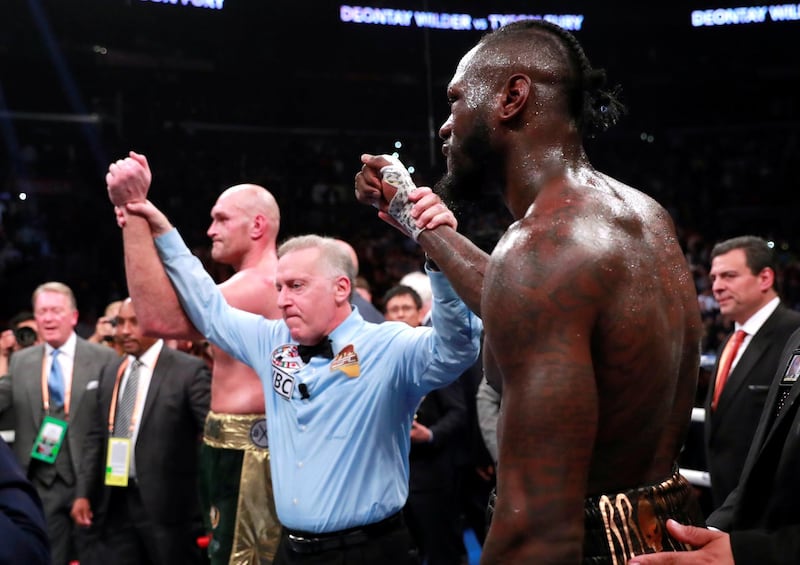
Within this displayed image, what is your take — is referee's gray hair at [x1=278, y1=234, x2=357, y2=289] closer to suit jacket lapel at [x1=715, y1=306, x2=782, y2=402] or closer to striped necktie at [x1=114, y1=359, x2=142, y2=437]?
suit jacket lapel at [x1=715, y1=306, x2=782, y2=402]

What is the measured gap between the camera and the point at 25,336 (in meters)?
5.96

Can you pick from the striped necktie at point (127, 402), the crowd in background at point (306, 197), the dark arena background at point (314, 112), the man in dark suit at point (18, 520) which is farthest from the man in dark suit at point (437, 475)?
the dark arena background at point (314, 112)

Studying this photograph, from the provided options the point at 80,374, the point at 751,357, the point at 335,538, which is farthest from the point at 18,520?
the point at 80,374

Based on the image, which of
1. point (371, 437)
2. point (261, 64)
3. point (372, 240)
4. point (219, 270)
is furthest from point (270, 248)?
point (261, 64)

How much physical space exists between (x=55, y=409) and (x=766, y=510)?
3936 millimetres

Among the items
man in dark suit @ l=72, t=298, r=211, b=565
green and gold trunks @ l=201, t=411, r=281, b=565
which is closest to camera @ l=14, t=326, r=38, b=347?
man in dark suit @ l=72, t=298, r=211, b=565

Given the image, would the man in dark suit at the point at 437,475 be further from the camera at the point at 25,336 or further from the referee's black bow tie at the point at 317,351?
the camera at the point at 25,336

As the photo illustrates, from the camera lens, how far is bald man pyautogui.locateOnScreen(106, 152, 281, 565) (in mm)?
2938

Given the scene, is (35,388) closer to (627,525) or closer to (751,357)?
(751,357)

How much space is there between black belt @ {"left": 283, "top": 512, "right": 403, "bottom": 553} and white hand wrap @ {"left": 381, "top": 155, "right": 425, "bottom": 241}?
949 millimetres

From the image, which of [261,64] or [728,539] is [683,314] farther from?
[261,64]

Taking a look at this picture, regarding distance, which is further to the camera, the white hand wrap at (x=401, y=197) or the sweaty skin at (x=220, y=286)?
the sweaty skin at (x=220, y=286)

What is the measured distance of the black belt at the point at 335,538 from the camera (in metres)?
2.37

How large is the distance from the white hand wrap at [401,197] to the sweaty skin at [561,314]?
0.23 metres
